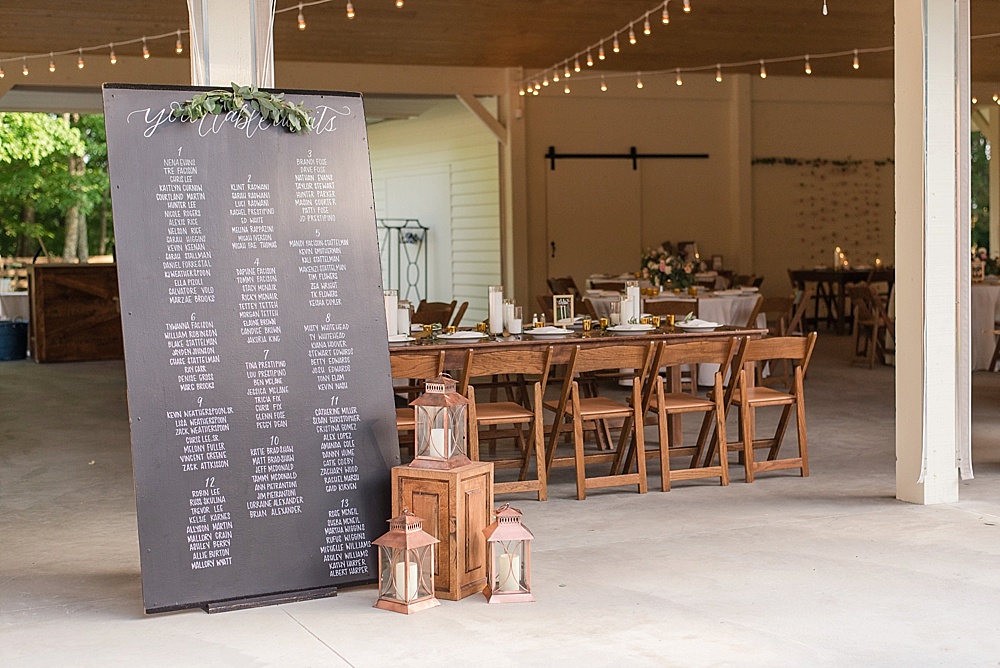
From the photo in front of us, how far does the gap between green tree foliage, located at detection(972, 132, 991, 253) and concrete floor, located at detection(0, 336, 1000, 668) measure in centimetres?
1978

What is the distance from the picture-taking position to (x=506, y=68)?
47.8 ft

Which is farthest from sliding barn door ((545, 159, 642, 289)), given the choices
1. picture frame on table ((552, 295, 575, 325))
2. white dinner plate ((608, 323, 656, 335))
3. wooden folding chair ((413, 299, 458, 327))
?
white dinner plate ((608, 323, 656, 335))

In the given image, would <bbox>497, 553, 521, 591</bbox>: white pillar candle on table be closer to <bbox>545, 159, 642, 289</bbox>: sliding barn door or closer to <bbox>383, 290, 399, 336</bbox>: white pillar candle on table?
<bbox>383, 290, 399, 336</bbox>: white pillar candle on table

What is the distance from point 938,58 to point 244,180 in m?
3.29

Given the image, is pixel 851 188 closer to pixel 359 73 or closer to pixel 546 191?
pixel 546 191

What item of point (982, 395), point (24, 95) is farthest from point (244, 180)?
point (24, 95)

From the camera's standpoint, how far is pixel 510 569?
438cm

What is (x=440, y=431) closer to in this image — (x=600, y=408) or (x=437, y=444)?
(x=437, y=444)

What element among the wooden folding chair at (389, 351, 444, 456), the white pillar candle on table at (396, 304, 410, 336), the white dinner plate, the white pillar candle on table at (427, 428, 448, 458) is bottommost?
the white pillar candle on table at (427, 428, 448, 458)

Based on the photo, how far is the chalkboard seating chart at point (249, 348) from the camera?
14.1ft

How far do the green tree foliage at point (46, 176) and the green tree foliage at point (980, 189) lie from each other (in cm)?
1710

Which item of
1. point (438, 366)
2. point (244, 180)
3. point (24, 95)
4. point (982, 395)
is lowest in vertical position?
point (982, 395)

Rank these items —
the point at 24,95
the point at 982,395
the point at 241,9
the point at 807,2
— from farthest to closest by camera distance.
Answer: the point at 24,95, the point at 807,2, the point at 982,395, the point at 241,9

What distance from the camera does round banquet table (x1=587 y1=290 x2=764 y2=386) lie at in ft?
34.2
